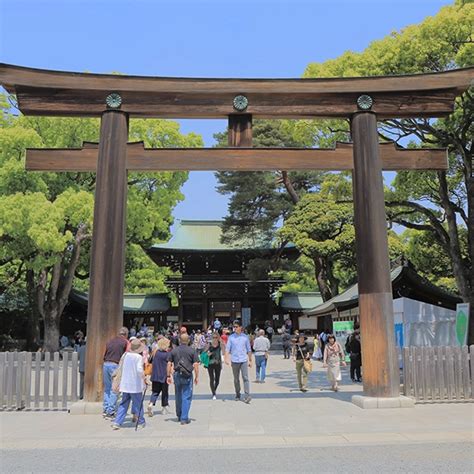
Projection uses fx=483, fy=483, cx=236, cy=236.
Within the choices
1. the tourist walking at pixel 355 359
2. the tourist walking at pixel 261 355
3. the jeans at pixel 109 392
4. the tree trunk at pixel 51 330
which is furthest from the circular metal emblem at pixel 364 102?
the tree trunk at pixel 51 330

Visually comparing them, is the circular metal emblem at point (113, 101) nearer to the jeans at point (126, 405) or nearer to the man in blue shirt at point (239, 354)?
the man in blue shirt at point (239, 354)

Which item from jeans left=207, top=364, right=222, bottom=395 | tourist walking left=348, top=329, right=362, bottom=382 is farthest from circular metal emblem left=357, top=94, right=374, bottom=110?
tourist walking left=348, top=329, right=362, bottom=382

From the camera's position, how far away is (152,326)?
121 ft

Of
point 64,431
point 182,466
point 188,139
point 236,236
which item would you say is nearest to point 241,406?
point 64,431

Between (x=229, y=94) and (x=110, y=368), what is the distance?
5.91m

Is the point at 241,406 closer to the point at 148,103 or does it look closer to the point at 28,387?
the point at 28,387

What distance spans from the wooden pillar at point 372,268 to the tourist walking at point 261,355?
562cm

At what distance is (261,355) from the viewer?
14797 millimetres

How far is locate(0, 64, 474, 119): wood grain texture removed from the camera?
386 inches

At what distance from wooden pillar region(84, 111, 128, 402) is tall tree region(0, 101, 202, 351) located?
9.50m

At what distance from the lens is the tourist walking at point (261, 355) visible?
14.7m

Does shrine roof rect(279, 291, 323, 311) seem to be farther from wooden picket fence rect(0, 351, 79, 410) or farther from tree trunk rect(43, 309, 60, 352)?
wooden picket fence rect(0, 351, 79, 410)

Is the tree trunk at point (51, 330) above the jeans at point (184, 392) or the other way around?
above

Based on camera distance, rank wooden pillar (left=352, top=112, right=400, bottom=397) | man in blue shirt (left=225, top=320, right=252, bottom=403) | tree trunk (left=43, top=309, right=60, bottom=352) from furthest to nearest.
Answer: tree trunk (left=43, top=309, right=60, bottom=352) → man in blue shirt (left=225, top=320, right=252, bottom=403) → wooden pillar (left=352, top=112, right=400, bottom=397)
